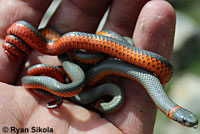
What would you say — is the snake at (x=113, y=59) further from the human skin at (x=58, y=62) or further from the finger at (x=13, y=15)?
the human skin at (x=58, y=62)

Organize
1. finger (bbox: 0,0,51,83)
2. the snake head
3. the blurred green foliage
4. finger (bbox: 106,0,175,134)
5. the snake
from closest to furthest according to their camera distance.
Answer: the snake head
the snake
finger (bbox: 106,0,175,134)
finger (bbox: 0,0,51,83)
the blurred green foliage

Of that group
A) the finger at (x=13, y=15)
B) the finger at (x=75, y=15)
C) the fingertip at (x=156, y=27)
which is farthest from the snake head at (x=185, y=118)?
the finger at (x=13, y=15)

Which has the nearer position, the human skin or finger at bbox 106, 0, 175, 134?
the human skin

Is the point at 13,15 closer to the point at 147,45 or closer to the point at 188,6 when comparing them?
the point at 147,45

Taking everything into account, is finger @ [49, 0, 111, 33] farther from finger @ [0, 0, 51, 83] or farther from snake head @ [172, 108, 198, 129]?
snake head @ [172, 108, 198, 129]

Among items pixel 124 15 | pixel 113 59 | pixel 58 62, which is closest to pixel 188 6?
pixel 124 15

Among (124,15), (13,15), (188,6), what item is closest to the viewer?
(13,15)

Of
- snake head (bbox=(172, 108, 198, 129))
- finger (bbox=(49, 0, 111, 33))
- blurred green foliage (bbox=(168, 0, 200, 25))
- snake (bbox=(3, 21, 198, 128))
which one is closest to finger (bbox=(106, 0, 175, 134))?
snake (bbox=(3, 21, 198, 128))
